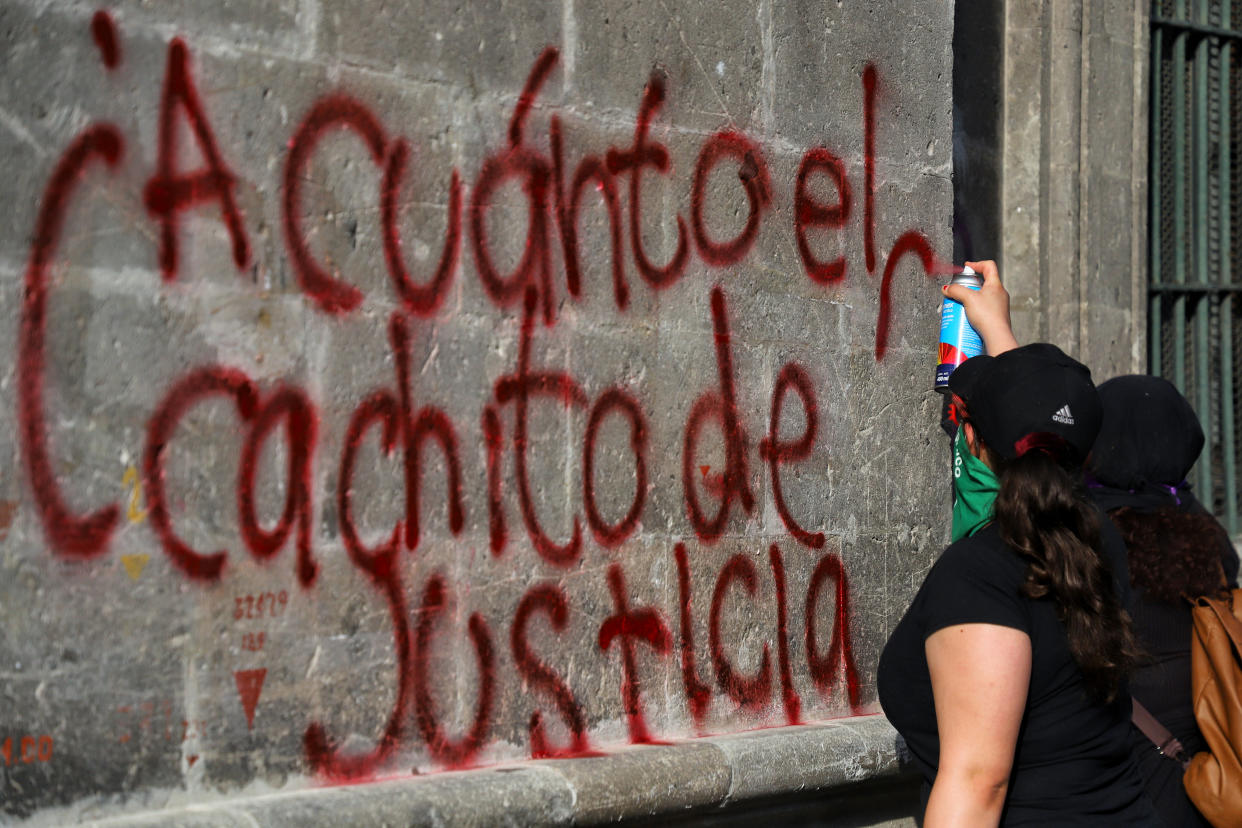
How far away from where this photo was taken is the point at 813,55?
411 cm

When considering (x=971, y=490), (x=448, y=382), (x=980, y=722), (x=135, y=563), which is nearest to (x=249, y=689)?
(x=135, y=563)

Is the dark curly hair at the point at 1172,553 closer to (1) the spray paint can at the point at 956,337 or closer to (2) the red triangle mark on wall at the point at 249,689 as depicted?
(1) the spray paint can at the point at 956,337

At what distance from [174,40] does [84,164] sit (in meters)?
0.33

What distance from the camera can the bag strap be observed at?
3.12 m

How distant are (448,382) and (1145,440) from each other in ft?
5.54

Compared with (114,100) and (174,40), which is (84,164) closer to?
(114,100)

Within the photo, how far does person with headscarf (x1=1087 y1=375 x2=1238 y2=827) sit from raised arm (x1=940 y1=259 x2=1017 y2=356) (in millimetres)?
343

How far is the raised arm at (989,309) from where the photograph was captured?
368 centimetres

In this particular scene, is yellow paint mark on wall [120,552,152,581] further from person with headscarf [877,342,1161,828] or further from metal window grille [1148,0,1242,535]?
metal window grille [1148,0,1242,535]

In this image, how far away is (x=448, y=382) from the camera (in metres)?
3.26

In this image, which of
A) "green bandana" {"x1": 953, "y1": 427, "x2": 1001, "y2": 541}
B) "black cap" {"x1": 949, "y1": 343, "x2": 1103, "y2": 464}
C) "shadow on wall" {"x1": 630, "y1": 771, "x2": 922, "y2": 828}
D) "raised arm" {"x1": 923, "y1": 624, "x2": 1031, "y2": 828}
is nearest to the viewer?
"raised arm" {"x1": 923, "y1": 624, "x2": 1031, "y2": 828}

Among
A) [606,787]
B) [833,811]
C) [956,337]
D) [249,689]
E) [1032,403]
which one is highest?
[956,337]

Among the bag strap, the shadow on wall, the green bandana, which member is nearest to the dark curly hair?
the bag strap

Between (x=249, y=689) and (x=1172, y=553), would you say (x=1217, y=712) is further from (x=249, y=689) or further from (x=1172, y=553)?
(x=249, y=689)
